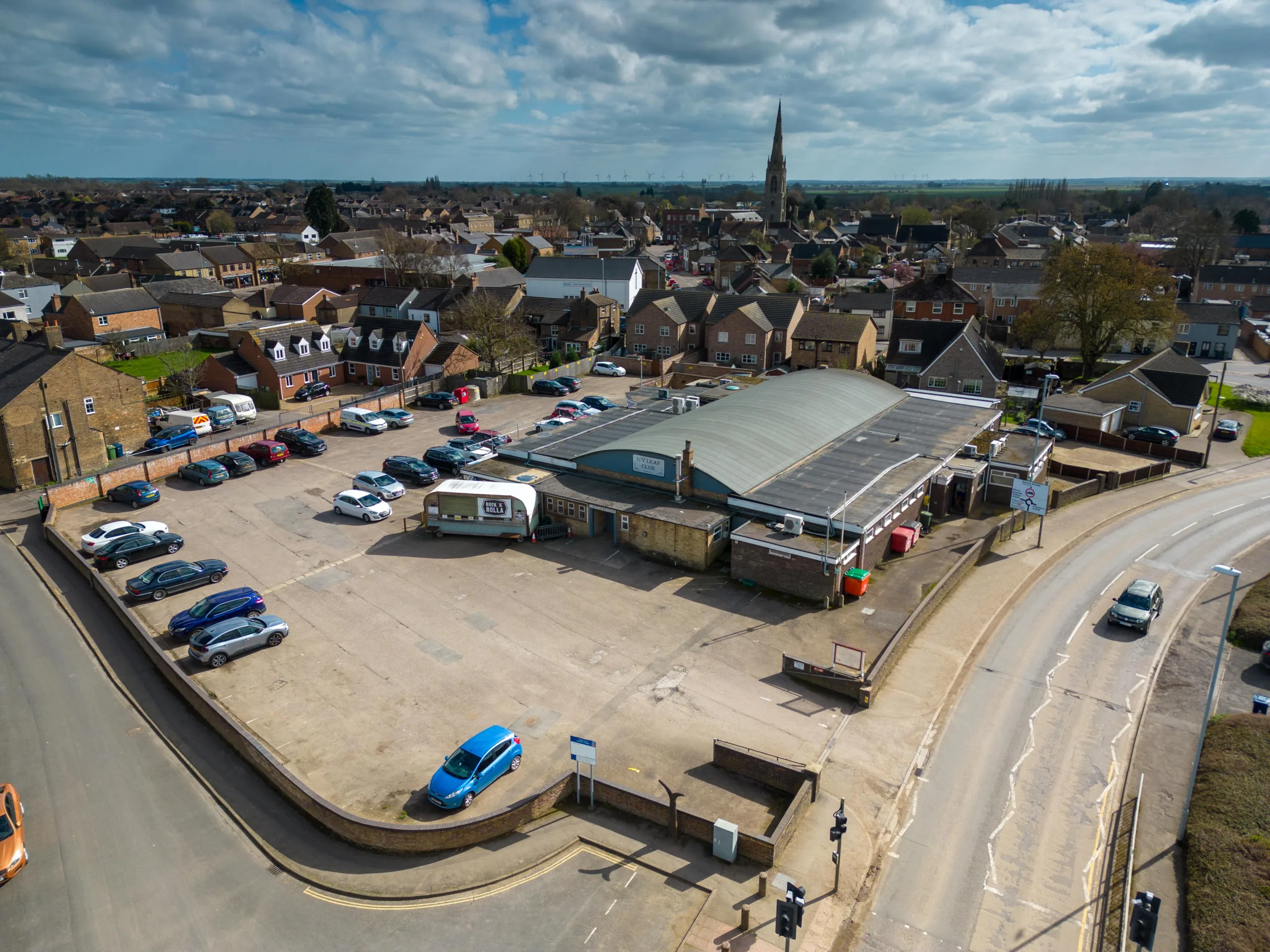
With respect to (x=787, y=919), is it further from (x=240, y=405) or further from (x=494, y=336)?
(x=494, y=336)

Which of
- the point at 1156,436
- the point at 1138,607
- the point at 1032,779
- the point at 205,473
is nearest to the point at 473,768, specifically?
the point at 1032,779

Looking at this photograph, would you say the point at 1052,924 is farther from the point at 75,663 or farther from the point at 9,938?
the point at 75,663

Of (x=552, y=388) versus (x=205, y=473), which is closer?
(x=205, y=473)

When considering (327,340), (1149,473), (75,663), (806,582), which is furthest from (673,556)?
(327,340)

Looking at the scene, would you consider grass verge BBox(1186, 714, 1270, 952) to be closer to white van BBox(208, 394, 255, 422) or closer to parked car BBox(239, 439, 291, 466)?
parked car BBox(239, 439, 291, 466)

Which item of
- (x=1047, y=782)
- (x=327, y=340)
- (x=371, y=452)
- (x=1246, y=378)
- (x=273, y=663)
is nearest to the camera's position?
(x=1047, y=782)
